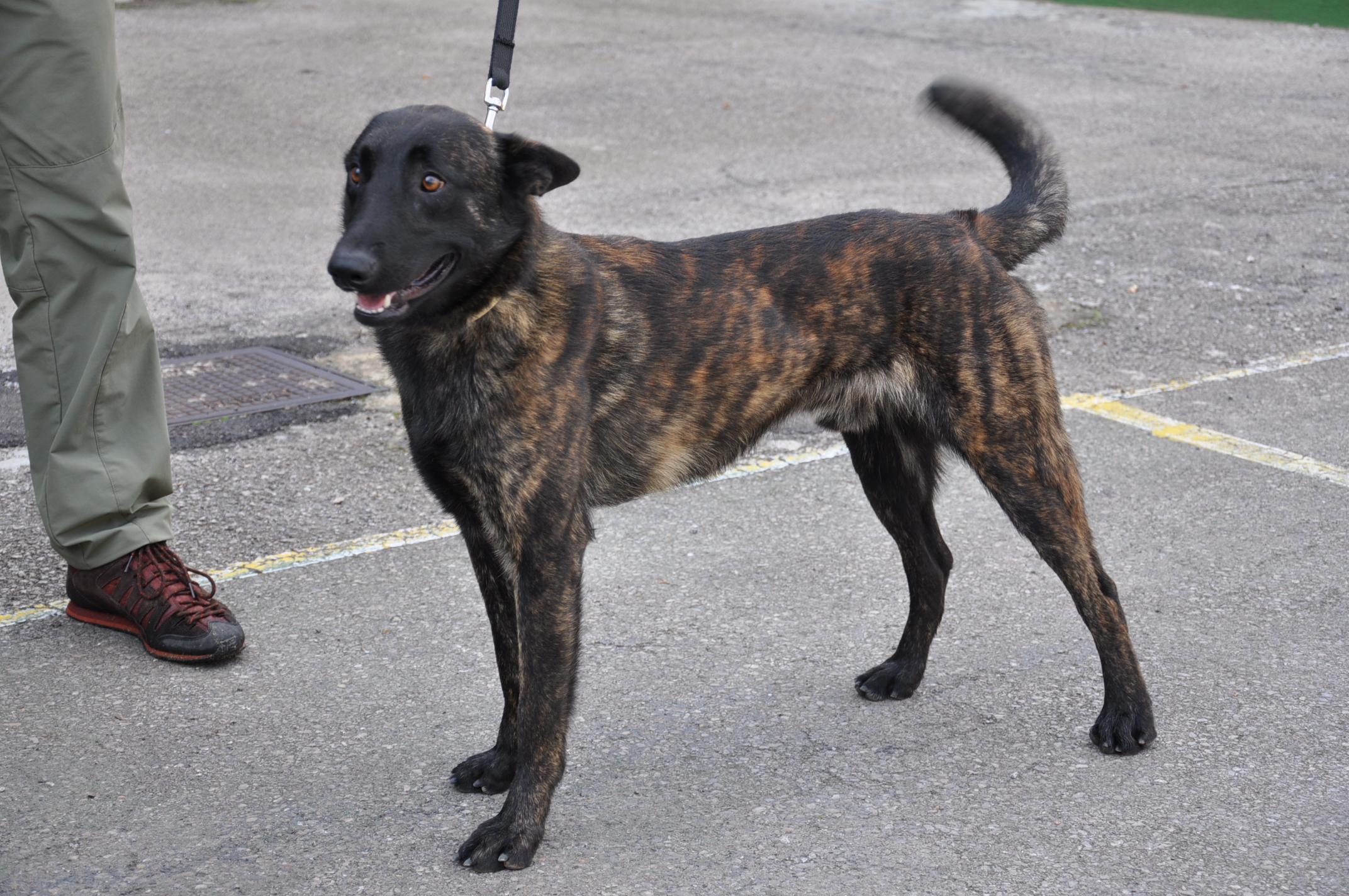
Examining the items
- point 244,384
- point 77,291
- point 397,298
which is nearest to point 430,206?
point 397,298

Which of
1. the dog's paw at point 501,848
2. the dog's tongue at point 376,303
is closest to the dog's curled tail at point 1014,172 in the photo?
the dog's tongue at point 376,303

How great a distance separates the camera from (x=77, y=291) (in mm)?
3607

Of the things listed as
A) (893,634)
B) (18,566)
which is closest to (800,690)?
(893,634)

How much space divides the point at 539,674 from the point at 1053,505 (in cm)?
133

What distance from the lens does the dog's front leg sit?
276 centimetres

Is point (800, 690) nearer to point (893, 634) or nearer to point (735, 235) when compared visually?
point (893, 634)

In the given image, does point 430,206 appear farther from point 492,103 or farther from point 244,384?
point 244,384

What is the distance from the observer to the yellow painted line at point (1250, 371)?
223 inches

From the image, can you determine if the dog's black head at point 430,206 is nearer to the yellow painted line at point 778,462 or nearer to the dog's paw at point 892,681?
the dog's paw at point 892,681

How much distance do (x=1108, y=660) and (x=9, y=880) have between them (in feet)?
8.21

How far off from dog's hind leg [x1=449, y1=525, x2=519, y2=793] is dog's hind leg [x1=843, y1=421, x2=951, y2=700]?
97 cm

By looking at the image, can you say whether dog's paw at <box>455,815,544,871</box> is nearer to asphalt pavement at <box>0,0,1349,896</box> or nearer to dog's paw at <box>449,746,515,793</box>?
asphalt pavement at <box>0,0,1349,896</box>

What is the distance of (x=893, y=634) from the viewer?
3824 mm

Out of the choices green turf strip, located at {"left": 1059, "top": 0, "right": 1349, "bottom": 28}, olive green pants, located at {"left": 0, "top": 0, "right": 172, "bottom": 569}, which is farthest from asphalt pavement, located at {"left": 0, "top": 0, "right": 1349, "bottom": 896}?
green turf strip, located at {"left": 1059, "top": 0, "right": 1349, "bottom": 28}
